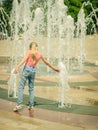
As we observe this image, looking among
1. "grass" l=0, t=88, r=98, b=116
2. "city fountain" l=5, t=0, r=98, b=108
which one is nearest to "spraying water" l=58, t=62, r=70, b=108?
"city fountain" l=5, t=0, r=98, b=108

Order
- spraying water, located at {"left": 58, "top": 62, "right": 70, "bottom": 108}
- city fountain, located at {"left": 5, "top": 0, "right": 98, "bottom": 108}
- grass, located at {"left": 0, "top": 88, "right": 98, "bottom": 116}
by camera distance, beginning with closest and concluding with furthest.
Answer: grass, located at {"left": 0, "top": 88, "right": 98, "bottom": 116}
spraying water, located at {"left": 58, "top": 62, "right": 70, "bottom": 108}
city fountain, located at {"left": 5, "top": 0, "right": 98, "bottom": 108}

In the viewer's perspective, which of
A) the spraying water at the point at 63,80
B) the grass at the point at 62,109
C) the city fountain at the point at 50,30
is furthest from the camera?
the city fountain at the point at 50,30

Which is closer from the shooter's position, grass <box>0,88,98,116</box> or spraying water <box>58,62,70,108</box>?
grass <box>0,88,98,116</box>

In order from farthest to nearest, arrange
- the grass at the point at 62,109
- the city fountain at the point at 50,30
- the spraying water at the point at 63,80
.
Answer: the city fountain at the point at 50,30 < the spraying water at the point at 63,80 < the grass at the point at 62,109

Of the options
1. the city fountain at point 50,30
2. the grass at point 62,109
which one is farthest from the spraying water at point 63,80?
the grass at point 62,109

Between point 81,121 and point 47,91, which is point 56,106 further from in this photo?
point 47,91

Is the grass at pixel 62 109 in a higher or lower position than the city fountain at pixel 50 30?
lower

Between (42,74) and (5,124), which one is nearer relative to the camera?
(5,124)

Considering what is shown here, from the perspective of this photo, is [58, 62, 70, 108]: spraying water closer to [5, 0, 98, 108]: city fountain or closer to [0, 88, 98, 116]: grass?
[5, 0, 98, 108]: city fountain

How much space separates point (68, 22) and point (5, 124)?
51.5 ft

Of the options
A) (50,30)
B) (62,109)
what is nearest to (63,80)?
(62,109)

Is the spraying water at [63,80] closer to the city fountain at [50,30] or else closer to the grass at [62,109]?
the city fountain at [50,30]

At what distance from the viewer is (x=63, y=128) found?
7516 millimetres

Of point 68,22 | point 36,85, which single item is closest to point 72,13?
point 68,22
